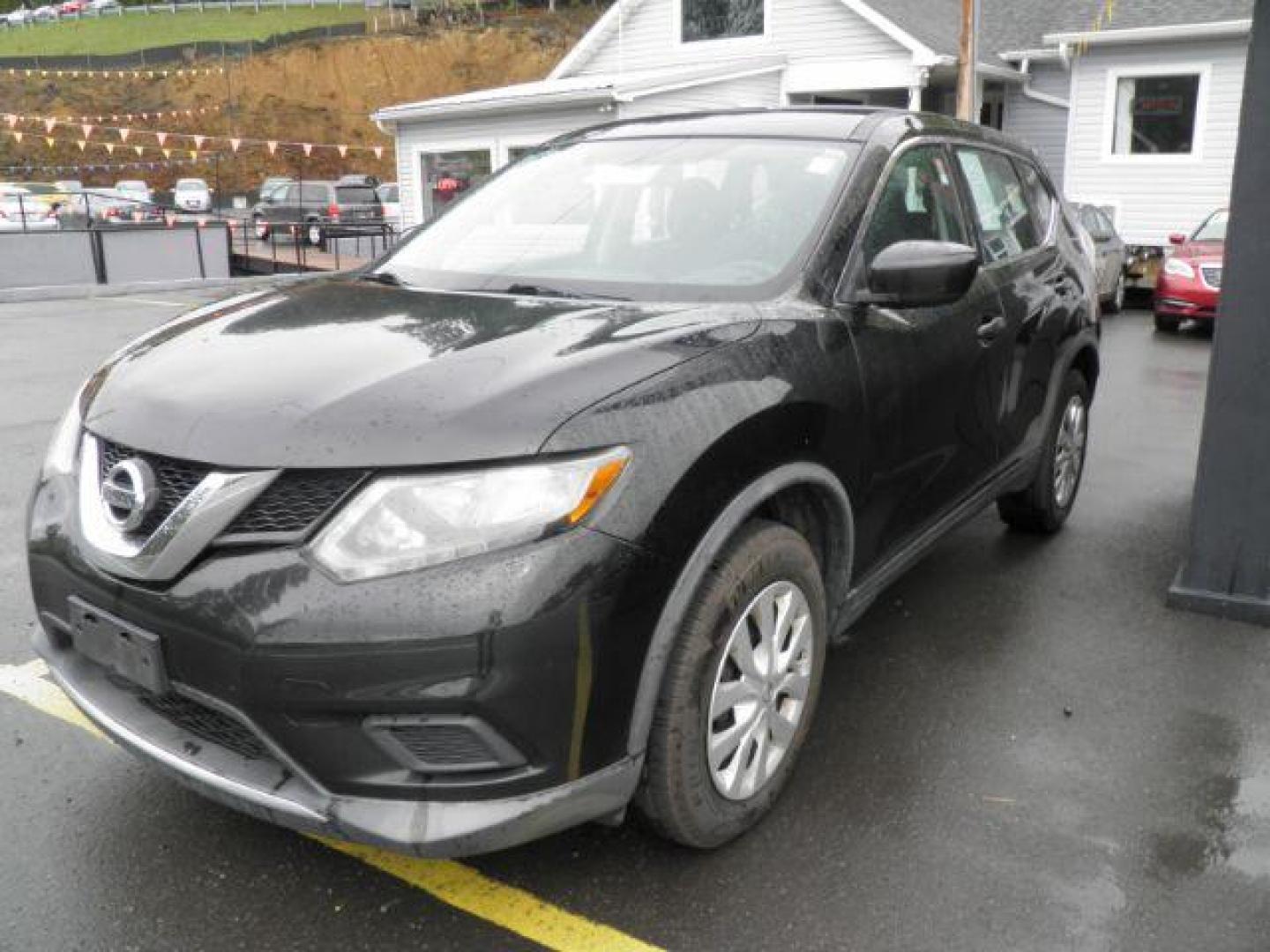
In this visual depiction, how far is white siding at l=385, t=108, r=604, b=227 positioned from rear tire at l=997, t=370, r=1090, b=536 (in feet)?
47.3

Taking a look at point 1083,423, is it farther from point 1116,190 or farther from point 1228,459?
point 1116,190

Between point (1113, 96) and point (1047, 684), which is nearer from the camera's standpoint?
point (1047, 684)

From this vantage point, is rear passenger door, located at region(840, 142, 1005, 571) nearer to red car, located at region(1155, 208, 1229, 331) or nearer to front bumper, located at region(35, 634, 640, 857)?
front bumper, located at region(35, 634, 640, 857)

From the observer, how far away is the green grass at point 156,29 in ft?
249

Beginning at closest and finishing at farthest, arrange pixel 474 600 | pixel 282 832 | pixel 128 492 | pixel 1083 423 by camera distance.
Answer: pixel 474 600 → pixel 128 492 → pixel 282 832 → pixel 1083 423

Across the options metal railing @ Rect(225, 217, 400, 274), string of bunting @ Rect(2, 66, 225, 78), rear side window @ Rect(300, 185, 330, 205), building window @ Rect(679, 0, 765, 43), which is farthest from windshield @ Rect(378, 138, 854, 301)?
string of bunting @ Rect(2, 66, 225, 78)

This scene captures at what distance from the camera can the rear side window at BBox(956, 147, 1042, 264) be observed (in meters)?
4.05

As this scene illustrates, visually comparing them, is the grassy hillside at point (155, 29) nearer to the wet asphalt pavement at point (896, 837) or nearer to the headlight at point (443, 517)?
the wet asphalt pavement at point (896, 837)

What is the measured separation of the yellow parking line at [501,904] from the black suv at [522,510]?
11.1 inches

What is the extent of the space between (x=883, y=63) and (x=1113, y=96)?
3663mm

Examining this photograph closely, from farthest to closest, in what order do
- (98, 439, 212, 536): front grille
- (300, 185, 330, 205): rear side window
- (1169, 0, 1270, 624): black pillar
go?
(300, 185, 330, 205): rear side window < (1169, 0, 1270, 624): black pillar < (98, 439, 212, 536): front grille

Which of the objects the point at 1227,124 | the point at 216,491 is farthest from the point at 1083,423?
the point at 1227,124

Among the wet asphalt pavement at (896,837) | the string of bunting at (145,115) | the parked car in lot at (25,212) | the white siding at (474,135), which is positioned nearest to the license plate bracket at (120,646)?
the wet asphalt pavement at (896,837)

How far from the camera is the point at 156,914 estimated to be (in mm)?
2521
